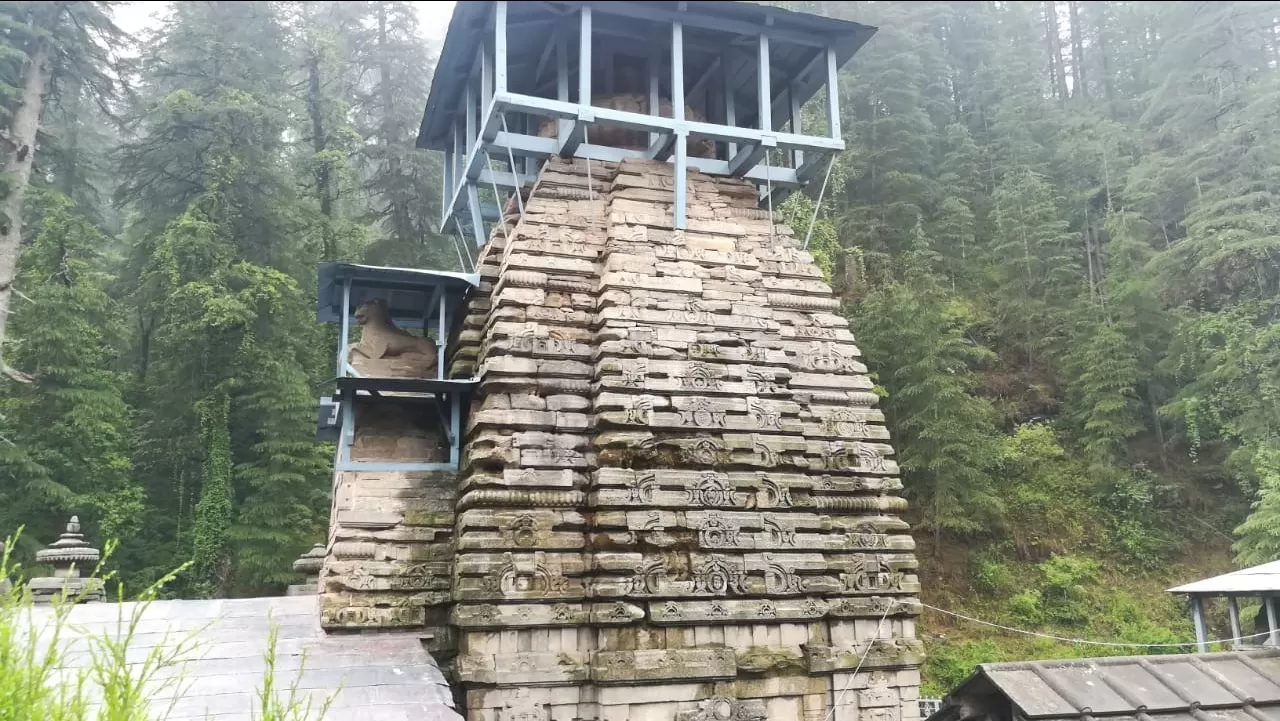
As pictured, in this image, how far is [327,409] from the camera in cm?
1138

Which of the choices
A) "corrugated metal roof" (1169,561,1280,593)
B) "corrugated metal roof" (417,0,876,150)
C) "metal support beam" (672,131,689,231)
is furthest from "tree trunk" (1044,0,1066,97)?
"metal support beam" (672,131,689,231)

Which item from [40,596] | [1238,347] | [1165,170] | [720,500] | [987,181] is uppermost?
[987,181]

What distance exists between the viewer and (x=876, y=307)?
68.3ft

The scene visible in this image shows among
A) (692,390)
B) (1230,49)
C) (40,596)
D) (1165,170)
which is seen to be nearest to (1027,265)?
(1165,170)

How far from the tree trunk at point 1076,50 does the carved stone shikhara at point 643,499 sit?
34142mm

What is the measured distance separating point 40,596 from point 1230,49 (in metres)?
30.6

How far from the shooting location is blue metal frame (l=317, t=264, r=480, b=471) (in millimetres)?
8992

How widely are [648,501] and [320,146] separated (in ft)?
69.1

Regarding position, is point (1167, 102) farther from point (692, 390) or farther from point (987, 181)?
point (692, 390)

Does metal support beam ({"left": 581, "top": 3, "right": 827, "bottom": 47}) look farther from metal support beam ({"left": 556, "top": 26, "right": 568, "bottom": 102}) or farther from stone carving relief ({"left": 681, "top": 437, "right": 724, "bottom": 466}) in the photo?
stone carving relief ({"left": 681, "top": 437, "right": 724, "bottom": 466})

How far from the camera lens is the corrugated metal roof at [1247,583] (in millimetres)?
8508

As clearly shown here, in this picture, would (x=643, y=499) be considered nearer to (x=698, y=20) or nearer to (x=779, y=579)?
(x=779, y=579)

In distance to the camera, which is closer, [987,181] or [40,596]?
[40,596]

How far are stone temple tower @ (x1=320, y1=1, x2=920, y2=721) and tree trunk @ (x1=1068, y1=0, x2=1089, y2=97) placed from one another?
1266 inches
